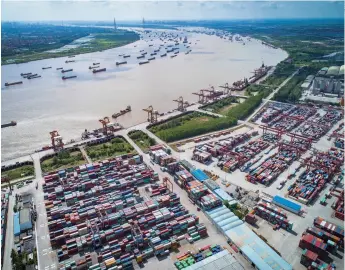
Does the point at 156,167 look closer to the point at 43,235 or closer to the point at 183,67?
the point at 43,235

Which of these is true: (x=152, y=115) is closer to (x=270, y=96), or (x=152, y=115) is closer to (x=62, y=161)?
(x=62, y=161)

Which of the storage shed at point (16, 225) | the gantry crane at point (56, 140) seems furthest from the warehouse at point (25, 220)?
the gantry crane at point (56, 140)

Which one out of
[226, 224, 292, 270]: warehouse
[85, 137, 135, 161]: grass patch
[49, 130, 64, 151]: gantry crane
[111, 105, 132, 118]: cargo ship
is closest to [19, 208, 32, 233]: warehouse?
[85, 137, 135, 161]: grass patch

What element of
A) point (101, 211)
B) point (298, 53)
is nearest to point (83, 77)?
point (101, 211)

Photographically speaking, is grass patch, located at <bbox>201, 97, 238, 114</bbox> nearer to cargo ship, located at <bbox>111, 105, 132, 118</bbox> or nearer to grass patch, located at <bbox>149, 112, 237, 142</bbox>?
grass patch, located at <bbox>149, 112, 237, 142</bbox>

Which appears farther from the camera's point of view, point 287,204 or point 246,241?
point 287,204

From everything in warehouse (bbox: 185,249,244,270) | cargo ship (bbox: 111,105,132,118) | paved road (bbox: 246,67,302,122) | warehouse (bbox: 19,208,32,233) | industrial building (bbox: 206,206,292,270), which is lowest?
paved road (bbox: 246,67,302,122)

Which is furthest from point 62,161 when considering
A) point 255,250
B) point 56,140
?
point 255,250
